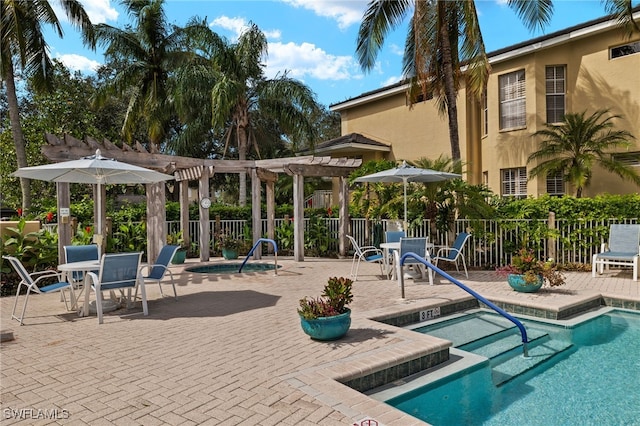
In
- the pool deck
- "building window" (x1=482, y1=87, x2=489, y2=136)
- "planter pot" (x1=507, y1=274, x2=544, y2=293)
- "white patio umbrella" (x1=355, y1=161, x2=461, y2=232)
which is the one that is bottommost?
the pool deck

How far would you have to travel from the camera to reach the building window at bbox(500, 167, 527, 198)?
16031 mm

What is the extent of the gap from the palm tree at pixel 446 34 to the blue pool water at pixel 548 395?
28.4 feet

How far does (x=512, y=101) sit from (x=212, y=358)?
15.6 m

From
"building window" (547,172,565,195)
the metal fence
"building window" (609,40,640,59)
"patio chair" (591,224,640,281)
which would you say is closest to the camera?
"patio chair" (591,224,640,281)

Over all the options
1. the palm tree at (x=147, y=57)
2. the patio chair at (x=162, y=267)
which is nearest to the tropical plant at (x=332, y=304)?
the patio chair at (x=162, y=267)

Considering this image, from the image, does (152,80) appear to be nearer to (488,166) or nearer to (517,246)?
(488,166)

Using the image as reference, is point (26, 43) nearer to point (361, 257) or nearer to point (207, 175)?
point (207, 175)

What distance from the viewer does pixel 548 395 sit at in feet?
14.5

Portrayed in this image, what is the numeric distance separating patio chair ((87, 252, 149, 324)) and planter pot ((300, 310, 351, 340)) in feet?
9.70

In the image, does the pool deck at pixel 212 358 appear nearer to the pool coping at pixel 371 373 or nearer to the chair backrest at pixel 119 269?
the pool coping at pixel 371 373

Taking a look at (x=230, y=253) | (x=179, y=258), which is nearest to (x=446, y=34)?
(x=230, y=253)

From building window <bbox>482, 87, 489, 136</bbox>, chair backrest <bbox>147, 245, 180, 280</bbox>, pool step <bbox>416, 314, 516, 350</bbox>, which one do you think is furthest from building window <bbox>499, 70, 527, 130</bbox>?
chair backrest <bbox>147, 245, 180, 280</bbox>

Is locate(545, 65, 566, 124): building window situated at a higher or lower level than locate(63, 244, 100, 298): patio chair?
higher

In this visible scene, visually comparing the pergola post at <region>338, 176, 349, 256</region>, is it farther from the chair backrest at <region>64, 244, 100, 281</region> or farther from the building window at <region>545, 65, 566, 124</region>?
the chair backrest at <region>64, 244, 100, 281</region>
